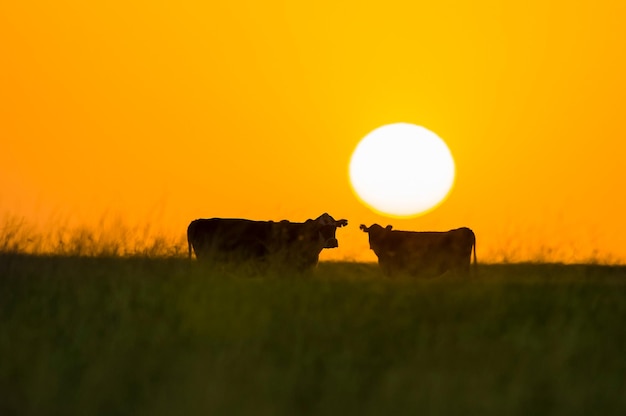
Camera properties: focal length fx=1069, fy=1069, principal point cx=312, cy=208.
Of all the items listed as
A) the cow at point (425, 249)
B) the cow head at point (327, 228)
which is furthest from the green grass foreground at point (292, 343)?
the cow at point (425, 249)

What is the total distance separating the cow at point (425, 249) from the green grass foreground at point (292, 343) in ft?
23.6

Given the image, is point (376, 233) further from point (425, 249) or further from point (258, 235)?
point (258, 235)

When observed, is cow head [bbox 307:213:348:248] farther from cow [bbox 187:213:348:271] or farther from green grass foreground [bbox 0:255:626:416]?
green grass foreground [bbox 0:255:626:416]

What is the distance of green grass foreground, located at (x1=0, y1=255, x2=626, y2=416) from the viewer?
20.1 feet

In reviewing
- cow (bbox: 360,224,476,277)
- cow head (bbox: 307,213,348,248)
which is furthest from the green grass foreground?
cow (bbox: 360,224,476,277)

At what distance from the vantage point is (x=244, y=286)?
1041cm

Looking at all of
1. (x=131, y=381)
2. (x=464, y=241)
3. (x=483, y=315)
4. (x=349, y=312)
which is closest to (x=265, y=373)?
(x=131, y=381)

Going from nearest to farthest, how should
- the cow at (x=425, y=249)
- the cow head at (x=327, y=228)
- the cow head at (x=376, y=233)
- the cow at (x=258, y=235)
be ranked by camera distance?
the cow at (x=258, y=235) < the cow head at (x=327, y=228) < the cow at (x=425, y=249) < the cow head at (x=376, y=233)

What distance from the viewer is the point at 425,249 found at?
20.9 m

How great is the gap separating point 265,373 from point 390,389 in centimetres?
84

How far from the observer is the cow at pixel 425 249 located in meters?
19.5

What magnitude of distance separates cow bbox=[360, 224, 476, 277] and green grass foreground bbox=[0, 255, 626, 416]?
7.19 meters

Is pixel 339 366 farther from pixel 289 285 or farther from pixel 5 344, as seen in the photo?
pixel 289 285

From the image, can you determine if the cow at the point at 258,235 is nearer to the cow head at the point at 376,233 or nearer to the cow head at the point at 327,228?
the cow head at the point at 327,228
